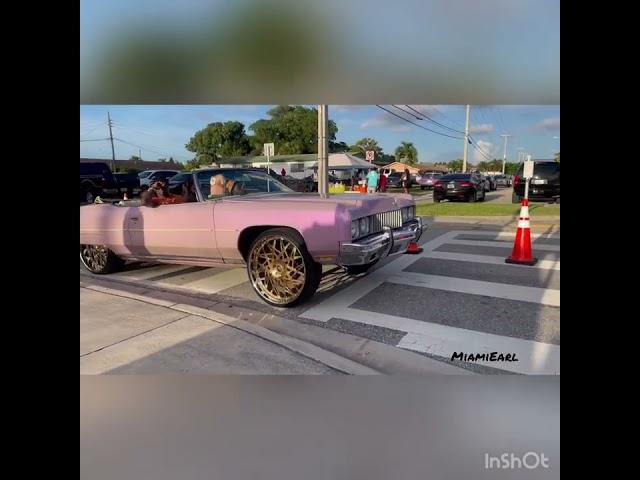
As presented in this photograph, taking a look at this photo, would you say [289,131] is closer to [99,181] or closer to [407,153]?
[99,181]

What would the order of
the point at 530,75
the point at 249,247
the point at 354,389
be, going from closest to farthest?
the point at 354,389
the point at 530,75
the point at 249,247

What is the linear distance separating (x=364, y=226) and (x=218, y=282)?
89.1 inches

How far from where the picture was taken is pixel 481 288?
4891 mm

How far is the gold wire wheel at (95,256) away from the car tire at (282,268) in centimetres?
269

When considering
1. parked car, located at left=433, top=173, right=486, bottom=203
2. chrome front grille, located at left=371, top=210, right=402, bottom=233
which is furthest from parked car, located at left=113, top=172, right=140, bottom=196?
parked car, located at left=433, top=173, right=486, bottom=203

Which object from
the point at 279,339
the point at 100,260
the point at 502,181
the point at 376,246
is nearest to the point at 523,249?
the point at 376,246

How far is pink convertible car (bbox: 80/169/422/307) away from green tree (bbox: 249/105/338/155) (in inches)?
241
